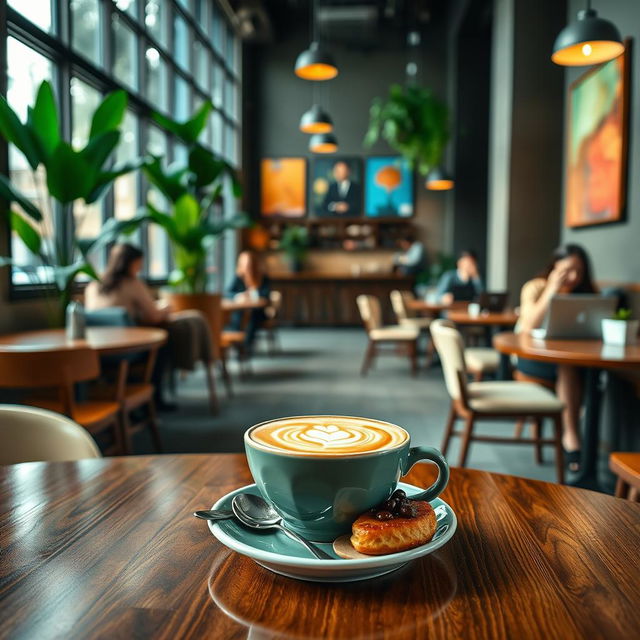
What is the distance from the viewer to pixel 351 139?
11.1 meters

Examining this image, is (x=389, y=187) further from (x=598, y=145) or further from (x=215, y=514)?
(x=215, y=514)

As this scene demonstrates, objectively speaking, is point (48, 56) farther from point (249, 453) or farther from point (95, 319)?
point (249, 453)

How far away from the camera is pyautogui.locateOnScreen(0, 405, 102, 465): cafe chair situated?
3.81 ft

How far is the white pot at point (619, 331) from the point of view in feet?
8.86

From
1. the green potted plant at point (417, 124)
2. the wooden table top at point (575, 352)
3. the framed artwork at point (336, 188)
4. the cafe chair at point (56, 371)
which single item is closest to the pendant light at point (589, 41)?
the wooden table top at point (575, 352)

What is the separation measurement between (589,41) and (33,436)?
317 cm

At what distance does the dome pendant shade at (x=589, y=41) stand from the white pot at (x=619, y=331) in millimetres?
1467

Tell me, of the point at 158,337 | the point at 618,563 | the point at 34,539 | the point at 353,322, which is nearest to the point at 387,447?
the point at 618,563

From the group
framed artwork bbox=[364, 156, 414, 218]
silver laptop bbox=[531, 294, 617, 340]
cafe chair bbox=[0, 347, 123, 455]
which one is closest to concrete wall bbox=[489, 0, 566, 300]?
silver laptop bbox=[531, 294, 617, 340]

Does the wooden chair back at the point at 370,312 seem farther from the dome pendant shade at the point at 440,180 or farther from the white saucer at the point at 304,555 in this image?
the white saucer at the point at 304,555

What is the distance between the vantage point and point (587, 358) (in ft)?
7.78

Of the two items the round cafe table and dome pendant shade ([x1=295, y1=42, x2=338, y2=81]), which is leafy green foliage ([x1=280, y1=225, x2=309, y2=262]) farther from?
the round cafe table

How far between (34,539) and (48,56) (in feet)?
14.9

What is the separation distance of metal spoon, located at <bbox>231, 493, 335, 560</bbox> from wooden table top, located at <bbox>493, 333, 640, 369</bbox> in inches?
77.9
